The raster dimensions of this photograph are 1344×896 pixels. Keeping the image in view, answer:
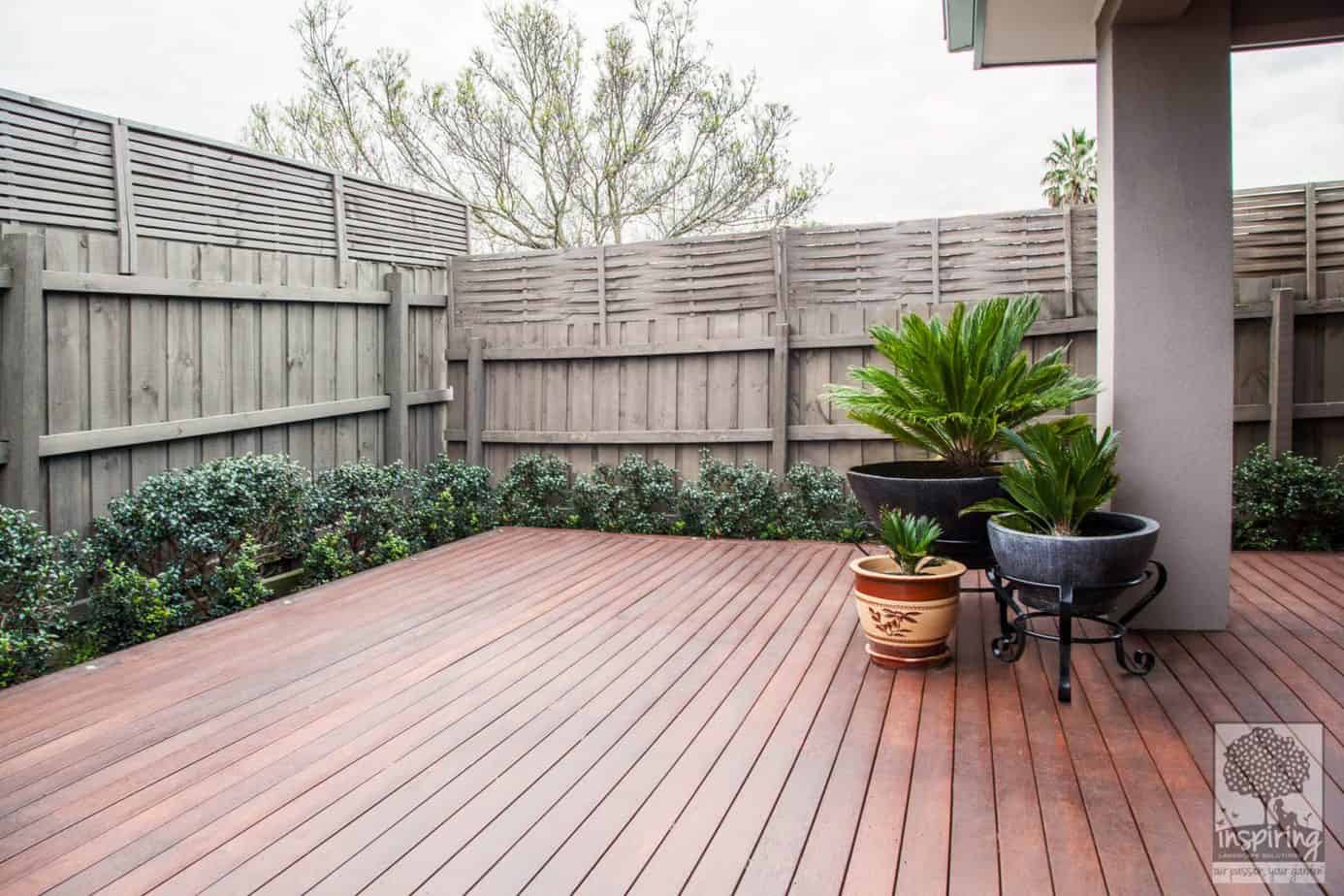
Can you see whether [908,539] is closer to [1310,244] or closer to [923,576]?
[923,576]

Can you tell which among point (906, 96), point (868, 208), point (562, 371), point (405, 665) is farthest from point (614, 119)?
point (405, 665)

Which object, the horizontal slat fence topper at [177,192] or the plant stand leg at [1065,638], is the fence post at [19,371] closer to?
the horizontal slat fence topper at [177,192]

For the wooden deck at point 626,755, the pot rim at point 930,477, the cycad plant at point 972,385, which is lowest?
the wooden deck at point 626,755

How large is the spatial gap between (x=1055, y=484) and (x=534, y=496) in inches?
158

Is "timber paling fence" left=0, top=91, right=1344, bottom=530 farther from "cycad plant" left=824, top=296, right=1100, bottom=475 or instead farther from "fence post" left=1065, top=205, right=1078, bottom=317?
"cycad plant" left=824, top=296, right=1100, bottom=475

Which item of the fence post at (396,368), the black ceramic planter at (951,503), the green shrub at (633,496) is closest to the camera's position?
the black ceramic planter at (951,503)

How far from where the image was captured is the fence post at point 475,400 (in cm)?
647

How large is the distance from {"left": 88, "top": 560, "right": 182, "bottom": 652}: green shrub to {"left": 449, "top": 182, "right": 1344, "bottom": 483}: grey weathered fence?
302 centimetres

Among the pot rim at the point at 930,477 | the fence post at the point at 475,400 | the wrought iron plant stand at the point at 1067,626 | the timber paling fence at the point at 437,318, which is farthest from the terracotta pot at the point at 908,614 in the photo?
the fence post at the point at 475,400

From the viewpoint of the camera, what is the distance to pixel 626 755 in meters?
2.40

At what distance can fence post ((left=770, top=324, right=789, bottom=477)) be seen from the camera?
5699mm

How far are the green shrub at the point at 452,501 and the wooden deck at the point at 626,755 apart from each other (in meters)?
1.63

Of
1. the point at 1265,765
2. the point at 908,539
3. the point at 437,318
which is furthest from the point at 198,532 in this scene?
the point at 1265,765

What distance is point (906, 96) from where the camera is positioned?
11836 mm
